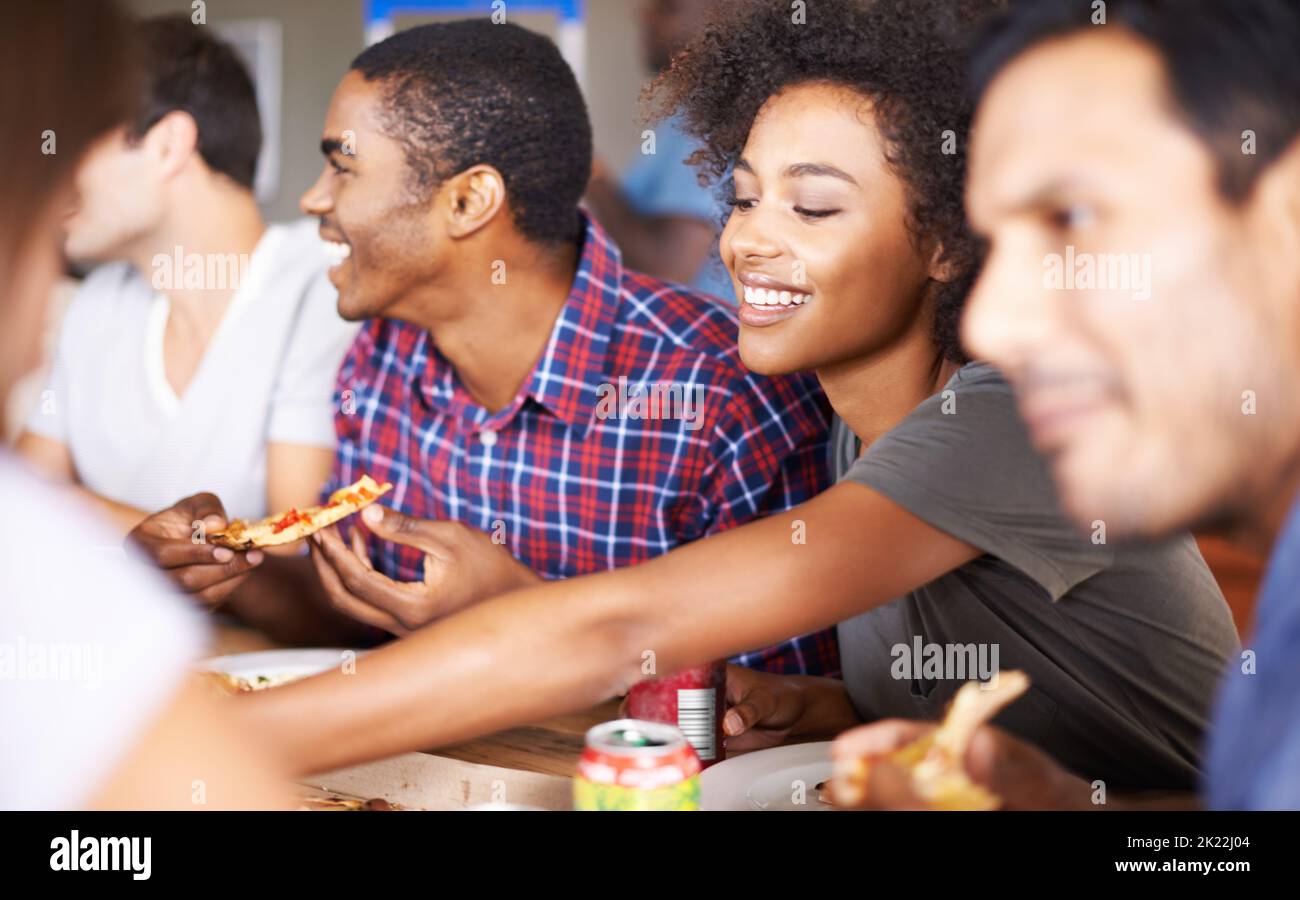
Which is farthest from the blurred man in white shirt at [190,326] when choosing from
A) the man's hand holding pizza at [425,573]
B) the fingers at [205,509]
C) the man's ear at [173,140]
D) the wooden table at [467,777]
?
the wooden table at [467,777]

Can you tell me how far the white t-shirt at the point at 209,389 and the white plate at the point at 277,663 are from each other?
0.45 metres

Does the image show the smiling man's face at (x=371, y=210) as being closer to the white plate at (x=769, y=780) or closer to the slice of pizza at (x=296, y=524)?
the slice of pizza at (x=296, y=524)

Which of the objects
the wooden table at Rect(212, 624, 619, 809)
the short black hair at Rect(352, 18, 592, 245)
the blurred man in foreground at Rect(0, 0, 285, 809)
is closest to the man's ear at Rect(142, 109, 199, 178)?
the short black hair at Rect(352, 18, 592, 245)

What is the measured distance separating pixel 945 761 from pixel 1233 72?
435 millimetres

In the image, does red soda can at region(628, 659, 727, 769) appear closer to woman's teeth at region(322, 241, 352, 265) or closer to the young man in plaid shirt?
the young man in plaid shirt

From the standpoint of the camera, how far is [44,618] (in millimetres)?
635

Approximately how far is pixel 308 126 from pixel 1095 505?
3.78 metres

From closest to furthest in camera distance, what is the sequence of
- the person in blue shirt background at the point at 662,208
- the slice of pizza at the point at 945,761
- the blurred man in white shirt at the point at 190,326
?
the slice of pizza at the point at 945,761
the blurred man in white shirt at the point at 190,326
the person in blue shirt background at the point at 662,208

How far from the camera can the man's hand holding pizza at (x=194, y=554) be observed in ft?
4.90

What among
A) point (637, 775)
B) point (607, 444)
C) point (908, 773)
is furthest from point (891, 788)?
point (607, 444)

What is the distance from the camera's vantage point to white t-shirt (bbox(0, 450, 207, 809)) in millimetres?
597

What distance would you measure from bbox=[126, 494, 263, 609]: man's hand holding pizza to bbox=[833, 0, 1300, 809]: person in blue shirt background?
1.01 metres

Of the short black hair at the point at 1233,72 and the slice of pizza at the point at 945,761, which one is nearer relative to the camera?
the short black hair at the point at 1233,72
